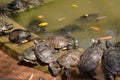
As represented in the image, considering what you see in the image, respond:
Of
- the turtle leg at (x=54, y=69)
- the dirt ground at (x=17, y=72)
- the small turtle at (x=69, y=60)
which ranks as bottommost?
the dirt ground at (x=17, y=72)

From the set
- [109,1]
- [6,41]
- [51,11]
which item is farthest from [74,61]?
[109,1]

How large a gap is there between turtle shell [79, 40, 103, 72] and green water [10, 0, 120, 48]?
4.66ft

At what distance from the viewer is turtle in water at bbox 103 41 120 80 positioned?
5285 mm

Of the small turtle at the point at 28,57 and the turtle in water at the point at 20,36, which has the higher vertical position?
the turtle in water at the point at 20,36

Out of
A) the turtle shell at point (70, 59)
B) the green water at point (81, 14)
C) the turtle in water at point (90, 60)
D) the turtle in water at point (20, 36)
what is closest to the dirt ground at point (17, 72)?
the turtle shell at point (70, 59)

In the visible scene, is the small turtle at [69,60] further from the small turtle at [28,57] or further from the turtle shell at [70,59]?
the small turtle at [28,57]

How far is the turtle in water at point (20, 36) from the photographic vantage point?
662cm

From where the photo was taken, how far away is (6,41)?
6863 millimetres

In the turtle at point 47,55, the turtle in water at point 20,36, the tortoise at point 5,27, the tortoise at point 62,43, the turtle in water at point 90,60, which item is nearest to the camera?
the turtle in water at point 90,60

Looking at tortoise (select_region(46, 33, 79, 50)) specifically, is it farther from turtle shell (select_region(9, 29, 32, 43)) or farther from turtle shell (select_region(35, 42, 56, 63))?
turtle shell (select_region(9, 29, 32, 43))

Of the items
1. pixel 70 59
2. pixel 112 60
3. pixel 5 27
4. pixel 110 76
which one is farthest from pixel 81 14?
pixel 110 76

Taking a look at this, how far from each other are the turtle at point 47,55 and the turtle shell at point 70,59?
0.16 m

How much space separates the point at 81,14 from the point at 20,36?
241 centimetres

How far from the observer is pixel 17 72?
6121 millimetres
